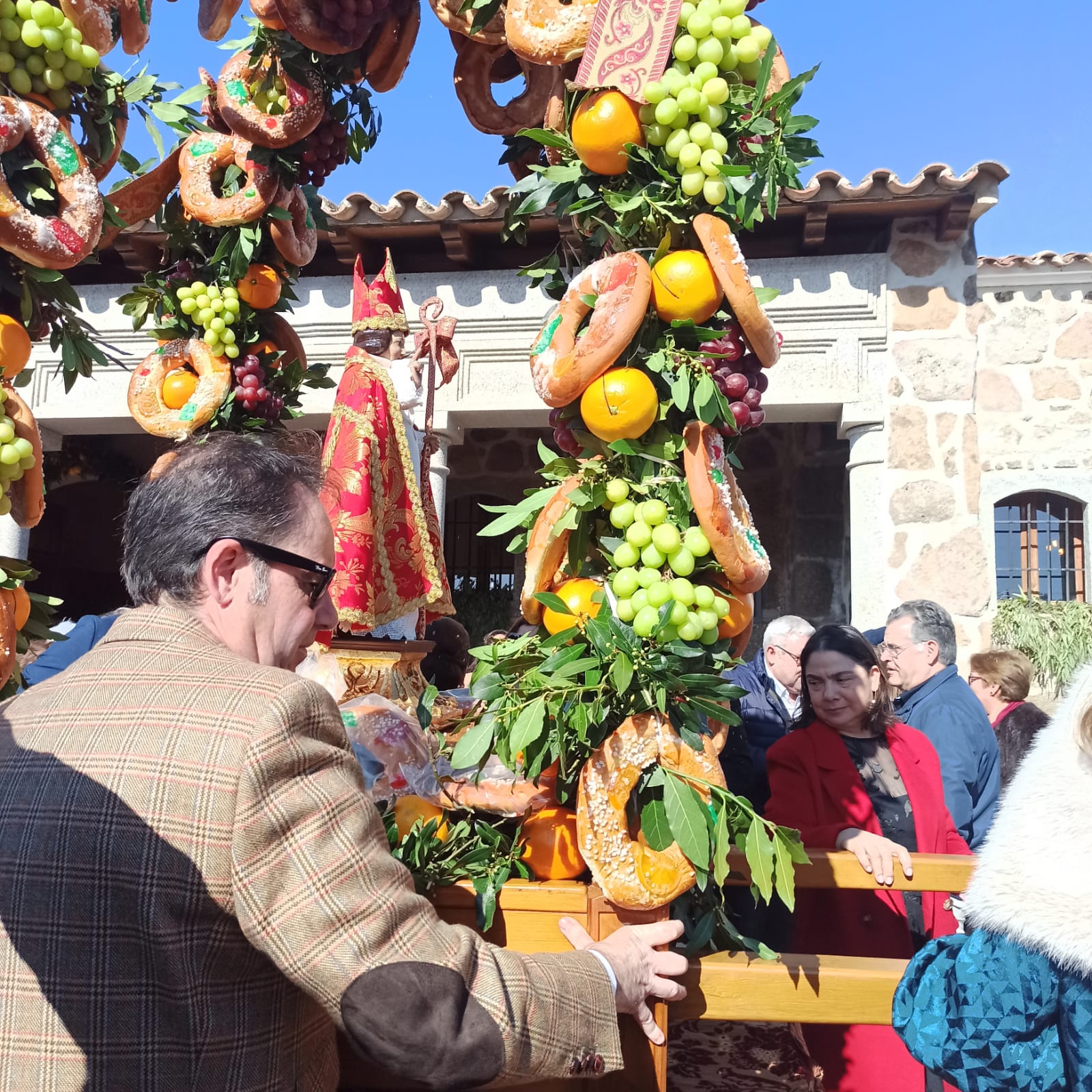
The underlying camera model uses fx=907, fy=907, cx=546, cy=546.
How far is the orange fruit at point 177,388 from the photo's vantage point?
→ 2.57m

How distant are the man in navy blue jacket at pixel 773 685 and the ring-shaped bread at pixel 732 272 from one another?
1.57m

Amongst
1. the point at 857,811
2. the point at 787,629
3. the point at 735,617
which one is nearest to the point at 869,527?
the point at 787,629

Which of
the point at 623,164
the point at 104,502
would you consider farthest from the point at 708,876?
the point at 104,502

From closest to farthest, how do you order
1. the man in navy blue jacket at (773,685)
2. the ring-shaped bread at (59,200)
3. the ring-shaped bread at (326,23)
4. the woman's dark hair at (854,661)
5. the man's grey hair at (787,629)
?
the ring-shaped bread at (59,200)
the ring-shaped bread at (326,23)
the woman's dark hair at (854,661)
the man in navy blue jacket at (773,685)
the man's grey hair at (787,629)

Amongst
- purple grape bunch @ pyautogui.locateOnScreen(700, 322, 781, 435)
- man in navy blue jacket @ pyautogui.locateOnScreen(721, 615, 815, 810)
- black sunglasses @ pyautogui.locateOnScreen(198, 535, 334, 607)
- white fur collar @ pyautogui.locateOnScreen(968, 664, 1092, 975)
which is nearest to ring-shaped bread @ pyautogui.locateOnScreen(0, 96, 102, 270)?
black sunglasses @ pyautogui.locateOnScreen(198, 535, 334, 607)

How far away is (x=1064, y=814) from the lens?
96 cm

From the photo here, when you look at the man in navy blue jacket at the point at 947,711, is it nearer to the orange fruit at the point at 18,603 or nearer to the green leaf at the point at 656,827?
the green leaf at the point at 656,827

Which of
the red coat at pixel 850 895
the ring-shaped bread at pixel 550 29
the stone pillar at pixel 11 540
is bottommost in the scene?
the red coat at pixel 850 895

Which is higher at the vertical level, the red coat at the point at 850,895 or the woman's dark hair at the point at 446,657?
the woman's dark hair at the point at 446,657

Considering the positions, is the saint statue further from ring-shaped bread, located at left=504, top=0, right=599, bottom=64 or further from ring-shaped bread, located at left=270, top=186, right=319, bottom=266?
ring-shaped bread, located at left=504, top=0, right=599, bottom=64

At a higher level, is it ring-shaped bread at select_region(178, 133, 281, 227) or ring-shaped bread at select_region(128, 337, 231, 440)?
ring-shaped bread at select_region(178, 133, 281, 227)

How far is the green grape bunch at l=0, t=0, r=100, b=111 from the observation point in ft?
5.25

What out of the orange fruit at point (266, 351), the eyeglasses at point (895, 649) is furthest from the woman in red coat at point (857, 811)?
the orange fruit at point (266, 351)

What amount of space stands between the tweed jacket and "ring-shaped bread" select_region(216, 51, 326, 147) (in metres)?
1.79
